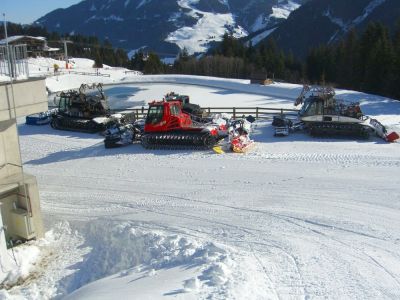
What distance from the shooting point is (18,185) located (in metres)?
12.2

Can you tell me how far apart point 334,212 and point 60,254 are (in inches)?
278

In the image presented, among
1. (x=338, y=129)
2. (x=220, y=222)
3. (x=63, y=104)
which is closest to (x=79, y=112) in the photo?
(x=63, y=104)

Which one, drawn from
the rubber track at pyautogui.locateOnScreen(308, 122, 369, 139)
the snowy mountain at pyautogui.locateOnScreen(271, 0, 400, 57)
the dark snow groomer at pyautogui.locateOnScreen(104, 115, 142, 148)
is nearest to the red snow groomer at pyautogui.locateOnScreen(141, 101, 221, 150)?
the dark snow groomer at pyautogui.locateOnScreen(104, 115, 142, 148)

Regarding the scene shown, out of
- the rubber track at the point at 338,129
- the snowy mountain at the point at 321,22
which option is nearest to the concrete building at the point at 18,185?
the rubber track at the point at 338,129

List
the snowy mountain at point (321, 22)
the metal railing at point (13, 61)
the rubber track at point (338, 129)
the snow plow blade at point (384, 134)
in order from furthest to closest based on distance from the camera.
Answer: the snowy mountain at point (321, 22) < the rubber track at point (338, 129) < the snow plow blade at point (384, 134) < the metal railing at point (13, 61)

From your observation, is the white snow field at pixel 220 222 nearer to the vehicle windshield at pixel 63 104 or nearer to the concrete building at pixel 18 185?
the concrete building at pixel 18 185

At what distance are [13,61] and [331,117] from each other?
13.3 m

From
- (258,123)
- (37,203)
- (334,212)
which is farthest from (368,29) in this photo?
(37,203)

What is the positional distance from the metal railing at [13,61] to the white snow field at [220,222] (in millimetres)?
4318

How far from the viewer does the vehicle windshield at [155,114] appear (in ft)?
64.4

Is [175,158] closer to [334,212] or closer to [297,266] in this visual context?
[334,212]

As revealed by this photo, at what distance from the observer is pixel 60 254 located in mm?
11578

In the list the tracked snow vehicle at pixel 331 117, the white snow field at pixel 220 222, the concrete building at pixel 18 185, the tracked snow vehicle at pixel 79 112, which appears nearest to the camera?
the white snow field at pixel 220 222

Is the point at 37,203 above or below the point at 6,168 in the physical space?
below
